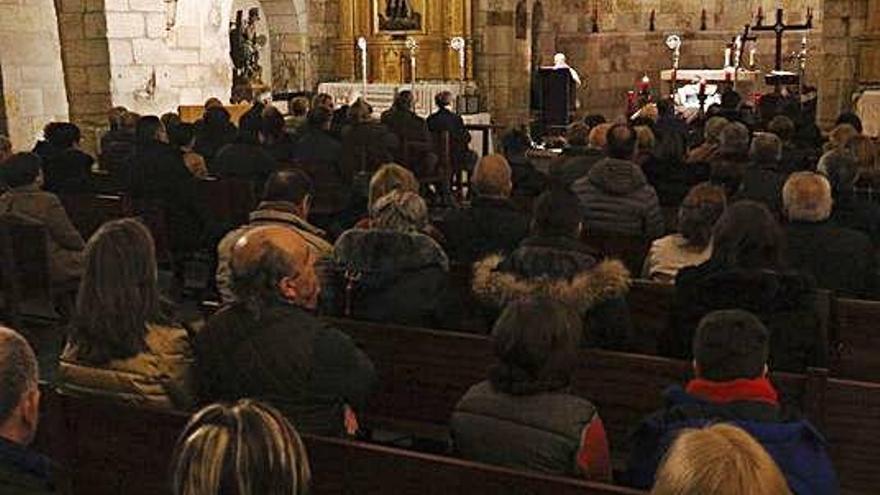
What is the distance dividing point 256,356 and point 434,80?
45.5ft

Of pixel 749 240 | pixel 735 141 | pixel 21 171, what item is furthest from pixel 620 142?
pixel 21 171

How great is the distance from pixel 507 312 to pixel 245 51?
49.1 feet

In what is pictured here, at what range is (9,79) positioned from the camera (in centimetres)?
1306

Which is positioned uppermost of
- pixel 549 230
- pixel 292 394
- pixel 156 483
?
pixel 549 230

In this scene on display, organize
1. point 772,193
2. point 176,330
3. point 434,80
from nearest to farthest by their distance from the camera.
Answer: point 176,330, point 772,193, point 434,80

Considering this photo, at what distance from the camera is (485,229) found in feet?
18.4

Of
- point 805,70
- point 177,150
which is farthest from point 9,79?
point 805,70

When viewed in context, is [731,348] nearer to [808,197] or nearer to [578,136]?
[808,197]

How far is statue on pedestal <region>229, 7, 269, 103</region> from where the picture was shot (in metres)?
16.8

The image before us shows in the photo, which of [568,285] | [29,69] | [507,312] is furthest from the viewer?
[29,69]

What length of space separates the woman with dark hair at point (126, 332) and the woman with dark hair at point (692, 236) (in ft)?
7.74

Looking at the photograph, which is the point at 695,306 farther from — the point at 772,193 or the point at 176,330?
the point at 772,193

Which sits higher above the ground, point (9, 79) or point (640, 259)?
point (9, 79)

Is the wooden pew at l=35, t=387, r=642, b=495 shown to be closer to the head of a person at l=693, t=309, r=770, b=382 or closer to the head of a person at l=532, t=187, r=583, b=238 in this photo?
the head of a person at l=693, t=309, r=770, b=382
